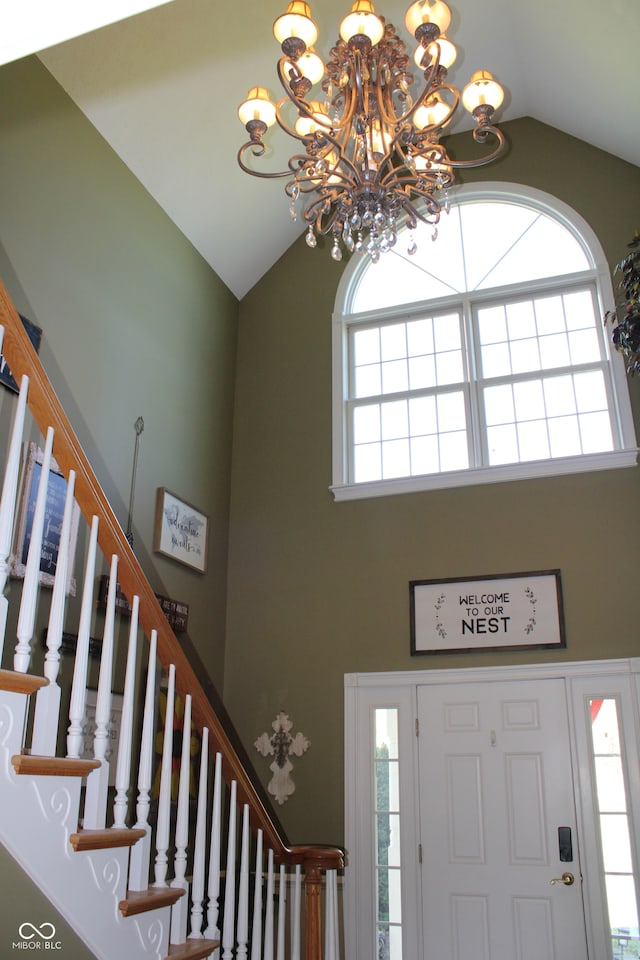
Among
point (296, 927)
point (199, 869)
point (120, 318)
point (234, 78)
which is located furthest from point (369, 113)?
Result: point (296, 927)

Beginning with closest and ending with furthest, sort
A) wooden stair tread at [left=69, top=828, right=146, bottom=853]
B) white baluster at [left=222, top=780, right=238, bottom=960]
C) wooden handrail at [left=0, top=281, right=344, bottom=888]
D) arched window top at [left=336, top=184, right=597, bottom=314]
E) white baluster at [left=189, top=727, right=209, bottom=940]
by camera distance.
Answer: wooden stair tread at [left=69, top=828, right=146, bottom=853] < wooden handrail at [left=0, top=281, right=344, bottom=888] < white baluster at [left=189, top=727, right=209, bottom=940] < white baluster at [left=222, top=780, right=238, bottom=960] < arched window top at [left=336, top=184, right=597, bottom=314]

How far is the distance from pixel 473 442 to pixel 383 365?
1.01 metres

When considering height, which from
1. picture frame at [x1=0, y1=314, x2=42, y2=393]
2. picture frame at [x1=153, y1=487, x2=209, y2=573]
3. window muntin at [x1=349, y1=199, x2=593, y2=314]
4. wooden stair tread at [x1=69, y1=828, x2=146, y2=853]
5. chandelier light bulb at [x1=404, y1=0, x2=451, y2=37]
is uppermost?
window muntin at [x1=349, y1=199, x2=593, y2=314]

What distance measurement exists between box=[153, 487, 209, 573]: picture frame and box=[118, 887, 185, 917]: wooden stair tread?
2.48m

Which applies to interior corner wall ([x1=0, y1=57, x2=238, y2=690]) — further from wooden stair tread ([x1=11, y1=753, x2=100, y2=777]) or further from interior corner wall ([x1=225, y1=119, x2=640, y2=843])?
wooden stair tread ([x1=11, y1=753, x2=100, y2=777])

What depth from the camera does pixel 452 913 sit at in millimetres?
4762

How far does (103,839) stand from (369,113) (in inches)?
123

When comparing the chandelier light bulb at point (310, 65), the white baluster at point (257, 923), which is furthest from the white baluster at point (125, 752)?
the chandelier light bulb at point (310, 65)

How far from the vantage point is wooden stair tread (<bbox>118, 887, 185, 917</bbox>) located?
2.58m

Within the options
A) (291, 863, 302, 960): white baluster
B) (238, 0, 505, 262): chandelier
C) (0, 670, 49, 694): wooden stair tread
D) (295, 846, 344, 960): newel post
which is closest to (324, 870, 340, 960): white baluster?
(295, 846, 344, 960): newel post

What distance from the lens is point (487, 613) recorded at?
17.1ft

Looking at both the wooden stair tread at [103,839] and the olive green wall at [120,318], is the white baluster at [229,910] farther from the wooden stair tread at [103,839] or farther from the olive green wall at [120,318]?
the olive green wall at [120,318]

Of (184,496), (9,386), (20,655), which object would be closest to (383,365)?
(184,496)

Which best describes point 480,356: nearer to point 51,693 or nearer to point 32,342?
point 32,342
